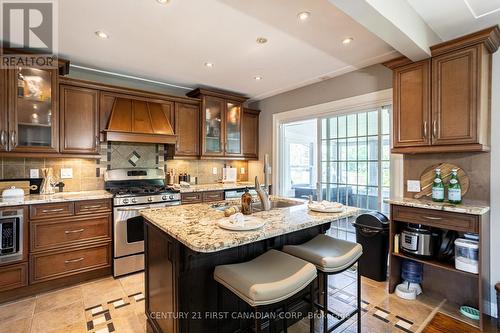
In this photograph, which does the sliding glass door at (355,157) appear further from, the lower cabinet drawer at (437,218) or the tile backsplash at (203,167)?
the tile backsplash at (203,167)

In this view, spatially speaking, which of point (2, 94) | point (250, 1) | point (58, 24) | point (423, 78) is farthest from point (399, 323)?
point (2, 94)

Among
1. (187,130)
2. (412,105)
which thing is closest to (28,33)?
(187,130)

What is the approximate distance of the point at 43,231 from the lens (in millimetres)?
2635

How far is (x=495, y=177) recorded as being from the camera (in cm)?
226

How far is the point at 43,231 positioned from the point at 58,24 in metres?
2.05

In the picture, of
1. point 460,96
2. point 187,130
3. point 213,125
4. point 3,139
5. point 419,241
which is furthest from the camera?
point 213,125

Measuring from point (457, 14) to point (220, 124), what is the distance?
323 cm

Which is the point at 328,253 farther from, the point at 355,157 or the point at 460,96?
the point at 355,157

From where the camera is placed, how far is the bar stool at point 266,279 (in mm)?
1300

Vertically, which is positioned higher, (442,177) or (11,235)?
(442,177)

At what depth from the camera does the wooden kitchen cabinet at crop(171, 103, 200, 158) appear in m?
3.94

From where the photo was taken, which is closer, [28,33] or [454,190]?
[454,190]

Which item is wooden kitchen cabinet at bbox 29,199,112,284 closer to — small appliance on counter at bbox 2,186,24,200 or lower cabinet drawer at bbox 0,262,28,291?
lower cabinet drawer at bbox 0,262,28,291

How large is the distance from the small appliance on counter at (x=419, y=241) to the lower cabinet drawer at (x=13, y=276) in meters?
3.84
